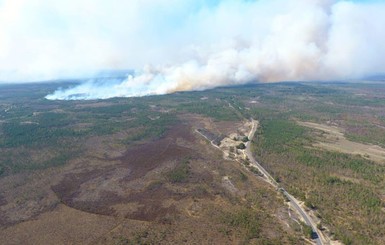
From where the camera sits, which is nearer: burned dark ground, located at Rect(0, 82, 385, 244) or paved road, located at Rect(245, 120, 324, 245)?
paved road, located at Rect(245, 120, 324, 245)

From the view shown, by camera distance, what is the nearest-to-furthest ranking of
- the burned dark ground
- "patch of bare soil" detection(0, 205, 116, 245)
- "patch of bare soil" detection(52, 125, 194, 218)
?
"patch of bare soil" detection(0, 205, 116, 245) → the burned dark ground → "patch of bare soil" detection(52, 125, 194, 218)

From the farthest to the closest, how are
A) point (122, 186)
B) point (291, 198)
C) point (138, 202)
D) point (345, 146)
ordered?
point (345, 146) → point (122, 186) → point (291, 198) → point (138, 202)

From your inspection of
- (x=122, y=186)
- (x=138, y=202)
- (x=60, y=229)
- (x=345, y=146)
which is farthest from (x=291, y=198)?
(x=345, y=146)

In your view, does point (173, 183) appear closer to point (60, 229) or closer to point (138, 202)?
point (138, 202)

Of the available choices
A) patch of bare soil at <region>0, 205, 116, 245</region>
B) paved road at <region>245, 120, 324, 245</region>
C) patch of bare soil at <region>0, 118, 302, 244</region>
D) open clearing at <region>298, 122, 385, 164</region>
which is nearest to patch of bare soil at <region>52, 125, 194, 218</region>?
patch of bare soil at <region>0, 118, 302, 244</region>

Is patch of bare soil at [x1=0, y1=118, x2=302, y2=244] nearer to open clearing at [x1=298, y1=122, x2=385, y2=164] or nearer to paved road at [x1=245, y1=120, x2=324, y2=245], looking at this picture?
paved road at [x1=245, y1=120, x2=324, y2=245]

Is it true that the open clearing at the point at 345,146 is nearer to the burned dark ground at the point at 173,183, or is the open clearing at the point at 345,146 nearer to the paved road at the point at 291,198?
the burned dark ground at the point at 173,183

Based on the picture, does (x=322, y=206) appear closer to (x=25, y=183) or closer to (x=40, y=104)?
(x=25, y=183)

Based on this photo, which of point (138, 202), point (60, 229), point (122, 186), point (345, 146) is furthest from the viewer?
A: point (345, 146)

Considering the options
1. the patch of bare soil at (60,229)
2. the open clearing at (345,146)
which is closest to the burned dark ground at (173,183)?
the patch of bare soil at (60,229)
